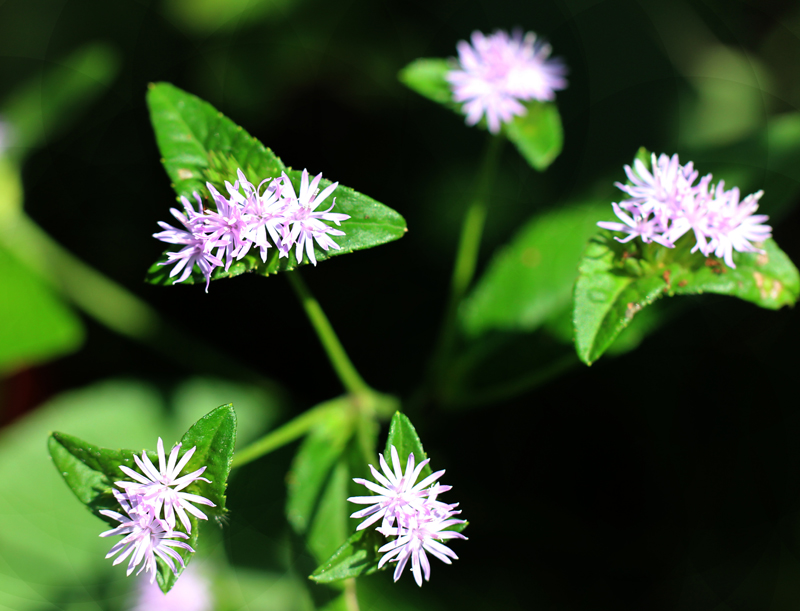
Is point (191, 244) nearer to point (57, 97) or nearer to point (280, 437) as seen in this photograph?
point (280, 437)

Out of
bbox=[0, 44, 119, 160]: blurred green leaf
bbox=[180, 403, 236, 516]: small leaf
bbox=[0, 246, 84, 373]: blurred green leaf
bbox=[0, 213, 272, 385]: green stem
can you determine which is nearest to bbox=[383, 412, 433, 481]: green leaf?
bbox=[180, 403, 236, 516]: small leaf

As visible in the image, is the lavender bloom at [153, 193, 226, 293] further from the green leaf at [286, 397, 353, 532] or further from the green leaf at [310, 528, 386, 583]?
the green leaf at [286, 397, 353, 532]

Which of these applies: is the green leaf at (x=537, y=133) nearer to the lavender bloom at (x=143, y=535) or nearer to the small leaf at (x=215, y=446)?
the small leaf at (x=215, y=446)

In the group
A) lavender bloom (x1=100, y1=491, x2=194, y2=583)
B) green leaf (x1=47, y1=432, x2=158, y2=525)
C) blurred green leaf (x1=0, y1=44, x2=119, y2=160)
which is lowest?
lavender bloom (x1=100, y1=491, x2=194, y2=583)

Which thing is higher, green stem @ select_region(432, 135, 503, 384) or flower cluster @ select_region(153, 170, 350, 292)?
green stem @ select_region(432, 135, 503, 384)

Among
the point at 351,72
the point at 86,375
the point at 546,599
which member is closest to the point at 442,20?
the point at 351,72

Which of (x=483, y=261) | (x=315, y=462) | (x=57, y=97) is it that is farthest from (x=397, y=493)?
(x=57, y=97)
